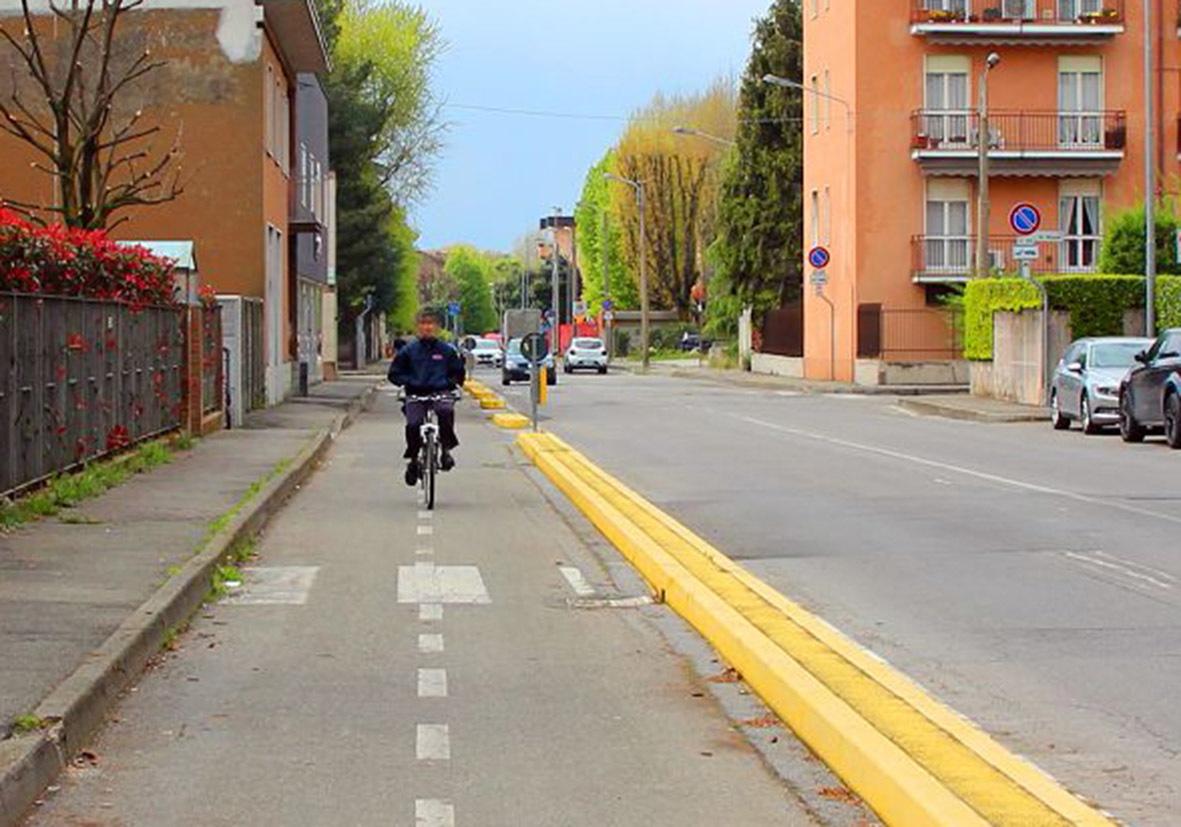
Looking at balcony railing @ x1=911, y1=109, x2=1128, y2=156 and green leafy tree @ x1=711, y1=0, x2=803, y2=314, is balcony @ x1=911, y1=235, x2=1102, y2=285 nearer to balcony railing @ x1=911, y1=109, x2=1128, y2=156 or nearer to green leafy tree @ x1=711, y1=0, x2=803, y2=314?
balcony railing @ x1=911, y1=109, x2=1128, y2=156

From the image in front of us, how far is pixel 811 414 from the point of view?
39.2m

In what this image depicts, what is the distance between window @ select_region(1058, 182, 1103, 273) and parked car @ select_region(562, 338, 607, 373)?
2427 centimetres

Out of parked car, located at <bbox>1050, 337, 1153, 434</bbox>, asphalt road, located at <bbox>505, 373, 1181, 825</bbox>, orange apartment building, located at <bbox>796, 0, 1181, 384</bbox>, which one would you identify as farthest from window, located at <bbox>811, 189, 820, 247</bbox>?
asphalt road, located at <bbox>505, 373, 1181, 825</bbox>

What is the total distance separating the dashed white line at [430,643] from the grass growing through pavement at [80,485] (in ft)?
16.6

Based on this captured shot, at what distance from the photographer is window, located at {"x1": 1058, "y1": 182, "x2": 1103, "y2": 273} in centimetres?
5753

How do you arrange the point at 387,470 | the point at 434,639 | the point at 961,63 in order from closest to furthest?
the point at 434,639
the point at 387,470
the point at 961,63

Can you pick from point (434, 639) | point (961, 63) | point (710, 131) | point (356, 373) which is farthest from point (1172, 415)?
point (710, 131)

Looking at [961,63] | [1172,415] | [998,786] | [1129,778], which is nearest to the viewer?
[998,786]

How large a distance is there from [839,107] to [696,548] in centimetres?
4634

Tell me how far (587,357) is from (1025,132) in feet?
82.0

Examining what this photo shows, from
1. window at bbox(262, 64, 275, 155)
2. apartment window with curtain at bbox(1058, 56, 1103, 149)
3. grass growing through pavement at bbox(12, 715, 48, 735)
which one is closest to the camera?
grass growing through pavement at bbox(12, 715, 48, 735)

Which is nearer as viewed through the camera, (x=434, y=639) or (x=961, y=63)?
(x=434, y=639)

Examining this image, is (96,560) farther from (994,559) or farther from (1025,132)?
(1025,132)

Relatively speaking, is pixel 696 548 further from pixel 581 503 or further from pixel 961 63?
pixel 961 63
